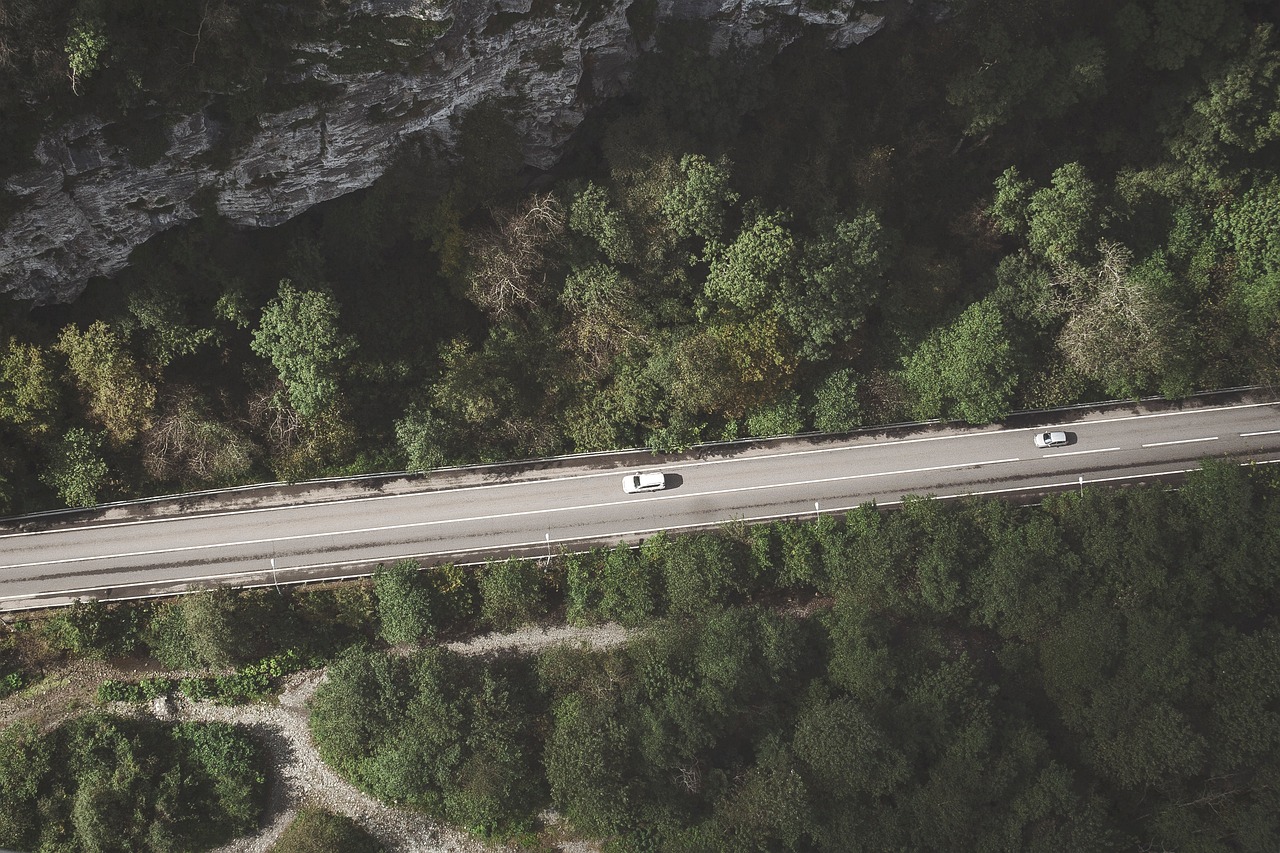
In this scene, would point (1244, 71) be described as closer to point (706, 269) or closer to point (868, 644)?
point (706, 269)

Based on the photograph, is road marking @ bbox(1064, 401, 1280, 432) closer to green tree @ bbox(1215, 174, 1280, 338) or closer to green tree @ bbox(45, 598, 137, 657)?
green tree @ bbox(1215, 174, 1280, 338)

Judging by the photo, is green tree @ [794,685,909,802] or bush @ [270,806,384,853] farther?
bush @ [270,806,384,853]

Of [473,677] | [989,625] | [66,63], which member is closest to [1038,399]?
[989,625]

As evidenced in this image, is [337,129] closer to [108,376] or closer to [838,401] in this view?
[108,376]

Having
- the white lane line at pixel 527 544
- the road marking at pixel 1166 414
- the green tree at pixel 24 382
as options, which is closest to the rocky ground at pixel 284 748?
the white lane line at pixel 527 544

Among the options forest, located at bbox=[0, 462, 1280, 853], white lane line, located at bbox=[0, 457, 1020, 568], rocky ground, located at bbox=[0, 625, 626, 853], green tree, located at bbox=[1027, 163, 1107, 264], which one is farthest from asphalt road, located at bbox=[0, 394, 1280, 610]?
green tree, located at bbox=[1027, 163, 1107, 264]

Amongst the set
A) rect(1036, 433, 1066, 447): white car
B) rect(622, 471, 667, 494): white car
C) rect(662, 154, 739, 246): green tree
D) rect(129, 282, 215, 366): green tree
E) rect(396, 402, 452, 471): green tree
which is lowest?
rect(1036, 433, 1066, 447): white car

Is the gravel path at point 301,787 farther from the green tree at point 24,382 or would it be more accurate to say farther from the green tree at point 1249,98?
the green tree at point 1249,98
